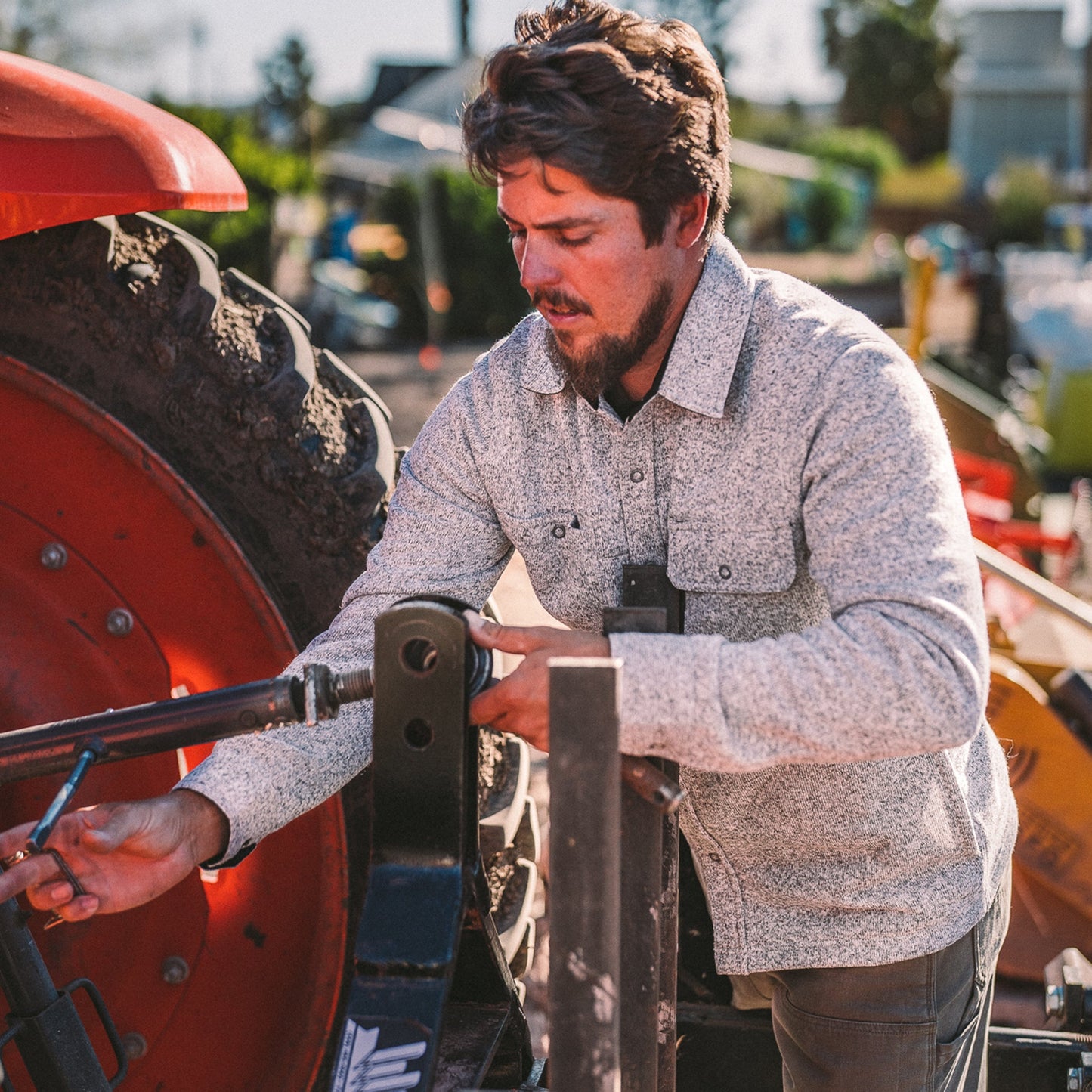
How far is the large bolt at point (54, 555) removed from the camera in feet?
5.72

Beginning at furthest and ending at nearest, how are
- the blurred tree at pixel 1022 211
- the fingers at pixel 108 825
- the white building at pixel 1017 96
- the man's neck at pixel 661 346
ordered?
1. the white building at pixel 1017 96
2. the blurred tree at pixel 1022 211
3. the man's neck at pixel 661 346
4. the fingers at pixel 108 825

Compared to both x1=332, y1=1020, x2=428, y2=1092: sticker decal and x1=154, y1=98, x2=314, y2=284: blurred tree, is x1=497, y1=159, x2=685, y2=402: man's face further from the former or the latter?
x1=154, y1=98, x2=314, y2=284: blurred tree

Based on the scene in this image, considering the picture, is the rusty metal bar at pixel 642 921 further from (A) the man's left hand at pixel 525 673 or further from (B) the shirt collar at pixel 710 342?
(B) the shirt collar at pixel 710 342

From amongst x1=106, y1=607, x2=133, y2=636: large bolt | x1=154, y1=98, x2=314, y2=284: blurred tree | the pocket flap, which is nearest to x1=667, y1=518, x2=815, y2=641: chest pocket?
the pocket flap

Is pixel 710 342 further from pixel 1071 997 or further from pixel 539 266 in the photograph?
pixel 1071 997

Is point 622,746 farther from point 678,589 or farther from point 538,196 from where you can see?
point 538,196

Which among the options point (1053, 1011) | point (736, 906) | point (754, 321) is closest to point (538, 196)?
point (754, 321)

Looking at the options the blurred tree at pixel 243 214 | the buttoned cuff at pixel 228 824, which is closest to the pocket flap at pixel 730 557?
the buttoned cuff at pixel 228 824

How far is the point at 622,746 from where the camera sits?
125cm

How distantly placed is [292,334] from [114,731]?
35.5 inches

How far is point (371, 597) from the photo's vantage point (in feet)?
5.35

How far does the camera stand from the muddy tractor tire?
5.76 ft

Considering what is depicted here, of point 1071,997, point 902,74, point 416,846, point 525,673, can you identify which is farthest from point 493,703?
point 902,74

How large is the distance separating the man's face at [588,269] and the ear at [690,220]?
2 cm
